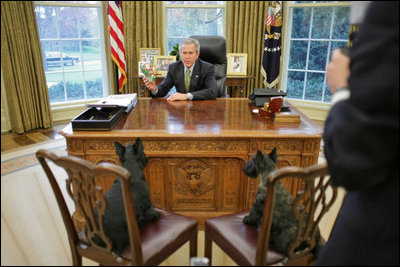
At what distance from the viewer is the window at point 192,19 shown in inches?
194

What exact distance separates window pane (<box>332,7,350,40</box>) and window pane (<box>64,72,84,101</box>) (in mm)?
4114

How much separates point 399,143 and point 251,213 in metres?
0.85

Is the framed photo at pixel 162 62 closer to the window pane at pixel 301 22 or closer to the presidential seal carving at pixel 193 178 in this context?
the window pane at pixel 301 22

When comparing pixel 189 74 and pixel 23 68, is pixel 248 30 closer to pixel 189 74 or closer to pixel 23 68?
pixel 189 74

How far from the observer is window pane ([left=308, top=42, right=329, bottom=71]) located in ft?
15.8

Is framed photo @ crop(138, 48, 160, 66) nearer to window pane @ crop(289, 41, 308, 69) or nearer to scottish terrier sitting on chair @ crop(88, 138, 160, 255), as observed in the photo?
window pane @ crop(289, 41, 308, 69)

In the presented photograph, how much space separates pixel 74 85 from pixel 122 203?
164 inches

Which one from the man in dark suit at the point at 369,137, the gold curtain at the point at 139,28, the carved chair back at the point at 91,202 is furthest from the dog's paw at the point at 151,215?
the gold curtain at the point at 139,28

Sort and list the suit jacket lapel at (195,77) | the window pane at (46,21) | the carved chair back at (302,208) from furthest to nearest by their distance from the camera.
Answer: the window pane at (46,21) < the suit jacket lapel at (195,77) < the carved chair back at (302,208)

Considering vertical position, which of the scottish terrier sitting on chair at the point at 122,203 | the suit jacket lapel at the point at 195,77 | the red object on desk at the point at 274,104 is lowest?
the scottish terrier sitting on chair at the point at 122,203

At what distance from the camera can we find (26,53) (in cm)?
405

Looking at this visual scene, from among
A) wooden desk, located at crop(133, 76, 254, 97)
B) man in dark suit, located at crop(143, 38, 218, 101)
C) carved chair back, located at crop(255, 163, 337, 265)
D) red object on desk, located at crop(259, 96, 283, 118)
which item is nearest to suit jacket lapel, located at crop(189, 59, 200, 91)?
man in dark suit, located at crop(143, 38, 218, 101)

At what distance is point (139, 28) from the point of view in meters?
4.70

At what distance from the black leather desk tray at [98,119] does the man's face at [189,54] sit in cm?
113
